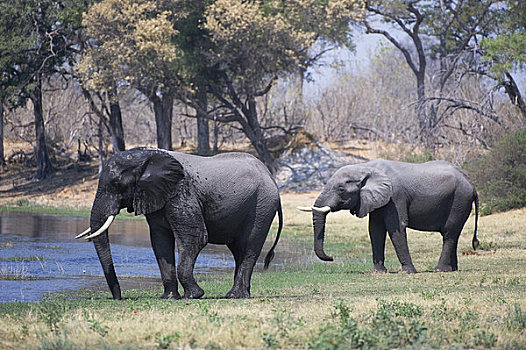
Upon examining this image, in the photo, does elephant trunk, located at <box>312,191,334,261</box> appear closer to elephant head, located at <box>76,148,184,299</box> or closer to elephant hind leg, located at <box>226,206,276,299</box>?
elephant hind leg, located at <box>226,206,276,299</box>

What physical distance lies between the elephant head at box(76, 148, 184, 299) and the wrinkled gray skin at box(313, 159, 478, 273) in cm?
484

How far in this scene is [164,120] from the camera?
46.7m

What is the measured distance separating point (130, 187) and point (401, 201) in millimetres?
6667

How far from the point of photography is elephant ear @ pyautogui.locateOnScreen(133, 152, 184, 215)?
38.3ft

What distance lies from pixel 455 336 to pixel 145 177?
17.7ft

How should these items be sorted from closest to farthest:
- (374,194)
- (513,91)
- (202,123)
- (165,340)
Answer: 1. (165,340)
2. (374,194)
3. (513,91)
4. (202,123)

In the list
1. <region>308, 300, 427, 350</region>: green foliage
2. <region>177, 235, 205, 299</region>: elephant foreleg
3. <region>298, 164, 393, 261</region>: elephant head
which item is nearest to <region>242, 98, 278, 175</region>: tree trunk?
<region>298, 164, 393, 261</region>: elephant head

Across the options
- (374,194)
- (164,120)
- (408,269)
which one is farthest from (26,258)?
(164,120)

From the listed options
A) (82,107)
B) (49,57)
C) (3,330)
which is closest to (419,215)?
(3,330)

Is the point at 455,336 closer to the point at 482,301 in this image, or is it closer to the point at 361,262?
the point at 482,301

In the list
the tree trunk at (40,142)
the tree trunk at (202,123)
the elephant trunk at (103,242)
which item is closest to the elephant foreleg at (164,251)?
the elephant trunk at (103,242)

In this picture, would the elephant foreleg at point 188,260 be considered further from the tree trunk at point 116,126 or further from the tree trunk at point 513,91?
the tree trunk at point 116,126

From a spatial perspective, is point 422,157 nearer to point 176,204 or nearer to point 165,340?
point 176,204

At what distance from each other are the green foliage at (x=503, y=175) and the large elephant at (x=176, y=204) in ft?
56.8
